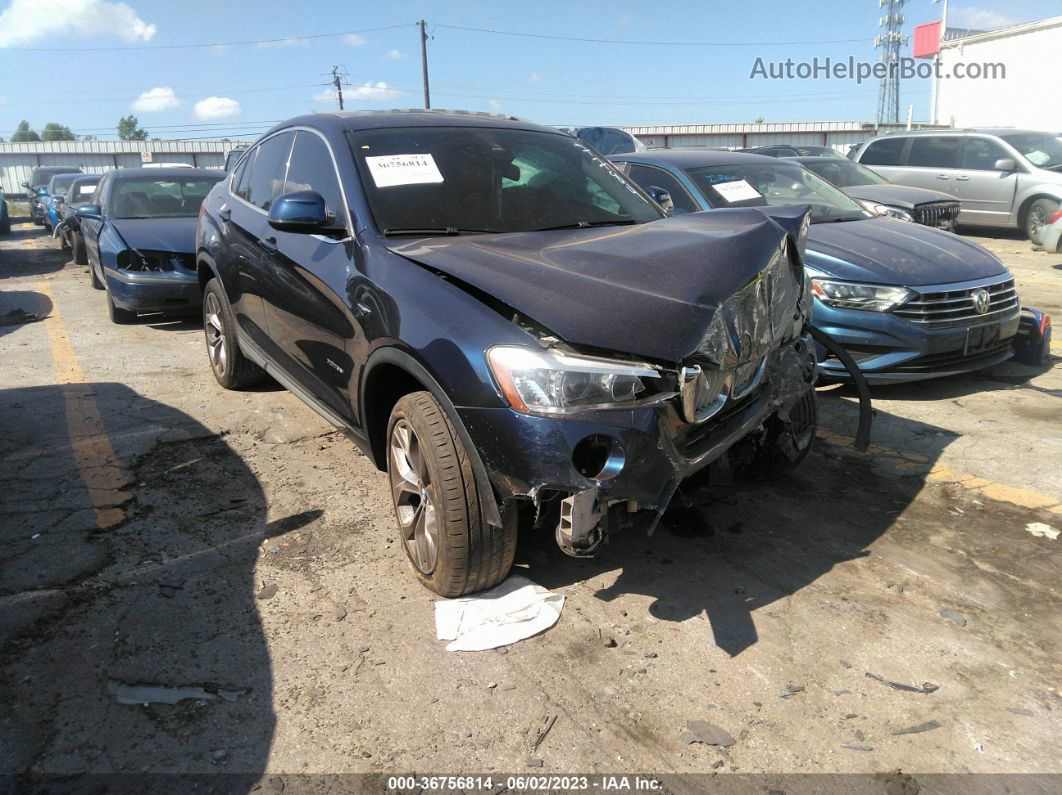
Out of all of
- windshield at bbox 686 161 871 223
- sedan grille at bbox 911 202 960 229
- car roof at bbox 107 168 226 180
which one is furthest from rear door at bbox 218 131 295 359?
sedan grille at bbox 911 202 960 229

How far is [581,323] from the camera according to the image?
8.34 feet

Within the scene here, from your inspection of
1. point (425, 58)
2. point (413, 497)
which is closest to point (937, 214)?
point (413, 497)

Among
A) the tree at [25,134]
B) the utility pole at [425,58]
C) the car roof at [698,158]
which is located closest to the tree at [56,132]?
the tree at [25,134]

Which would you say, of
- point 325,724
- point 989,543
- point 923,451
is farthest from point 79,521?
point 923,451

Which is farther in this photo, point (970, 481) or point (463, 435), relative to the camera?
point (970, 481)

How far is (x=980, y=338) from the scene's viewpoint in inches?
210

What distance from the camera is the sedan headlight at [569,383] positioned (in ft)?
8.21

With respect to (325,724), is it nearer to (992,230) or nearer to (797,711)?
(797,711)

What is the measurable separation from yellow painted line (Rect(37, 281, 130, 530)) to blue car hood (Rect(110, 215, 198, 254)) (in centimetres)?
145

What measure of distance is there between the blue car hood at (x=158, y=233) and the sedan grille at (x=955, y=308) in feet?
22.2

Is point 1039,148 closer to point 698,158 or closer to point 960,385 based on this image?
point 698,158

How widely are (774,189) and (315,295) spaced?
14.4ft

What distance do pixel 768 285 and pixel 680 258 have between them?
39 centimetres

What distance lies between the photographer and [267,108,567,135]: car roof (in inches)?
157
